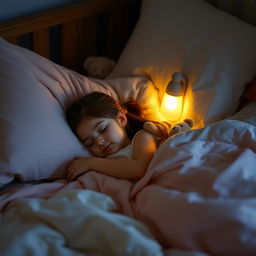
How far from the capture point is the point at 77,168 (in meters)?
1.06

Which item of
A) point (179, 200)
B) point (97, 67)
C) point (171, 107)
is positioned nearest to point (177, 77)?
point (171, 107)

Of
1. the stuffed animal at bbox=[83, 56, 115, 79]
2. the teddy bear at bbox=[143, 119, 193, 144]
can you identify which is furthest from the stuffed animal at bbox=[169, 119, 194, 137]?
the stuffed animal at bbox=[83, 56, 115, 79]

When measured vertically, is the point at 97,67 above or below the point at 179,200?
above

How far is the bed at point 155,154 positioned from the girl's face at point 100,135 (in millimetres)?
51

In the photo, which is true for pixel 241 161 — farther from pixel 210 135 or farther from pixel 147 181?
pixel 147 181

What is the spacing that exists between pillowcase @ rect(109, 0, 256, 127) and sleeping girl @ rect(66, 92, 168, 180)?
0.70ft

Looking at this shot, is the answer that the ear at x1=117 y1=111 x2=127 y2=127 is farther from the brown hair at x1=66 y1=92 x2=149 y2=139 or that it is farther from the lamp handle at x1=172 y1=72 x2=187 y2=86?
the lamp handle at x1=172 y1=72 x2=187 y2=86

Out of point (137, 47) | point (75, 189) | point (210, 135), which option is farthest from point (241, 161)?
point (137, 47)

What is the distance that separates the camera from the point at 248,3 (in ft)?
4.64

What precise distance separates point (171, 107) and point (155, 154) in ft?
1.07

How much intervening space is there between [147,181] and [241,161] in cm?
25

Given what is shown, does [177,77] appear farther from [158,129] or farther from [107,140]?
[107,140]

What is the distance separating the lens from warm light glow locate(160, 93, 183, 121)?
4.20 feet

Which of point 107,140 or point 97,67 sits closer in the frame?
point 107,140
